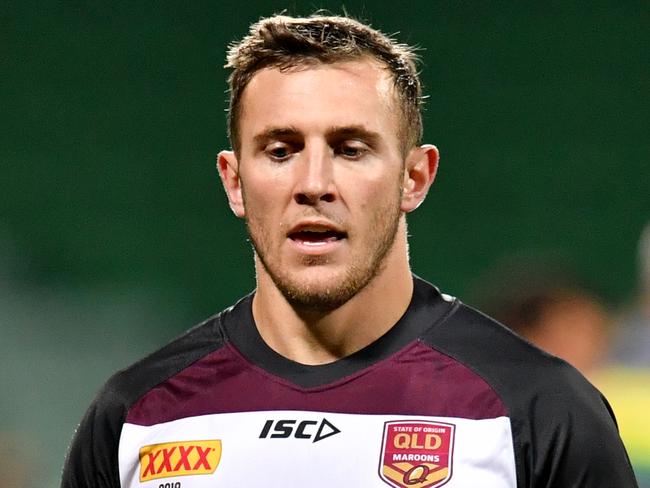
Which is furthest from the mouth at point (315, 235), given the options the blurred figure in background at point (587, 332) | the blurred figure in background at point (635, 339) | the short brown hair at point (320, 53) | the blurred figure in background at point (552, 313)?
the blurred figure in background at point (635, 339)

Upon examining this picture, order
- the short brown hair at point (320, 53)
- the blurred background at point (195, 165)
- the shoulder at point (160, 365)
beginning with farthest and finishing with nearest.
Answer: the blurred background at point (195, 165), the shoulder at point (160, 365), the short brown hair at point (320, 53)

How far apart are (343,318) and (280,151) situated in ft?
1.10

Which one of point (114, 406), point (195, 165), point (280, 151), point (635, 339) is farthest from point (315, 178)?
point (195, 165)

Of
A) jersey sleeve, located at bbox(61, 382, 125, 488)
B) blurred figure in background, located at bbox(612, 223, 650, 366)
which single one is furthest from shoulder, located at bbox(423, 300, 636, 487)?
blurred figure in background, located at bbox(612, 223, 650, 366)

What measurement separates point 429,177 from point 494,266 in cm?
383

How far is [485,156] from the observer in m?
6.57

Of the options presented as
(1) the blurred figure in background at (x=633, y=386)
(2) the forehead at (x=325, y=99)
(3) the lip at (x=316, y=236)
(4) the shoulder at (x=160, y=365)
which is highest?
(2) the forehead at (x=325, y=99)

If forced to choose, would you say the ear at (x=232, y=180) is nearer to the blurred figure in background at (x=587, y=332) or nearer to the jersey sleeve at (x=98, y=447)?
the jersey sleeve at (x=98, y=447)

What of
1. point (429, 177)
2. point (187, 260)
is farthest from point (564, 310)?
point (187, 260)

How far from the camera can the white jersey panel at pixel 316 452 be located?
2273mm

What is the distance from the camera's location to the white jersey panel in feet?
7.46

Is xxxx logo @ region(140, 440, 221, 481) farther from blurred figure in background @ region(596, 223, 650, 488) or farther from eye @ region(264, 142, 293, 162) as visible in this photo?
blurred figure in background @ region(596, 223, 650, 488)

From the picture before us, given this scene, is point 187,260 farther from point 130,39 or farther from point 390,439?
point 390,439

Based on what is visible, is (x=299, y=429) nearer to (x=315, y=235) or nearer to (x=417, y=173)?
(x=315, y=235)
